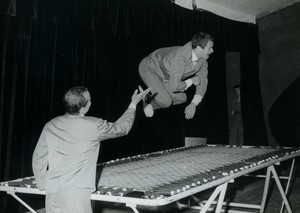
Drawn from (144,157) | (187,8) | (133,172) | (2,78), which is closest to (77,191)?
(133,172)

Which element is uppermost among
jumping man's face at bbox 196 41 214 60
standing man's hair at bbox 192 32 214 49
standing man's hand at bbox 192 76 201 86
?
standing man's hair at bbox 192 32 214 49

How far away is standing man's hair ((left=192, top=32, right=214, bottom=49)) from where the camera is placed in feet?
12.0

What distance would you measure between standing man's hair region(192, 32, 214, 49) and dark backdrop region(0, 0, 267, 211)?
5.88ft

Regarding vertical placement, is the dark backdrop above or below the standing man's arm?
above

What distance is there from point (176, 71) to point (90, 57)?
2.23 meters

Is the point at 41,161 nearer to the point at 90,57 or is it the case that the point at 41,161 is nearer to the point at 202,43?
the point at 202,43

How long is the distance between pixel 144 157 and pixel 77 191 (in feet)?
5.67

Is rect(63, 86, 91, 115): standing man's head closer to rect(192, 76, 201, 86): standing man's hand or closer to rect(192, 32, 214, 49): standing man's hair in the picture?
rect(192, 32, 214, 49): standing man's hair

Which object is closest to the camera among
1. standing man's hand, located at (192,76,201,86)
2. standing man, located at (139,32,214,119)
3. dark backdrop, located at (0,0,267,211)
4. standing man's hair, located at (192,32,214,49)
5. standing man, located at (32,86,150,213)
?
Result: standing man, located at (32,86,150,213)

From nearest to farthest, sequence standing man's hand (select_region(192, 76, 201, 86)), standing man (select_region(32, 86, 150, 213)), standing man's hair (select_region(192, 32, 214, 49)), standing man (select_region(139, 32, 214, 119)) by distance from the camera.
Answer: standing man (select_region(32, 86, 150, 213)), standing man's hair (select_region(192, 32, 214, 49)), standing man (select_region(139, 32, 214, 119)), standing man's hand (select_region(192, 76, 201, 86))

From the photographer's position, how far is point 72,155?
2270mm

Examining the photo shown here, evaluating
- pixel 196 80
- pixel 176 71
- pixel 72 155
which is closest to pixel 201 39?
pixel 176 71

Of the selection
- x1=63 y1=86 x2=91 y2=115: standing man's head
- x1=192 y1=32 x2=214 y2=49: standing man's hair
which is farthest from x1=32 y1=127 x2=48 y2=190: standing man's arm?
x1=192 y1=32 x2=214 y2=49: standing man's hair

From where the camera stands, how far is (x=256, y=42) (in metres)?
8.42
